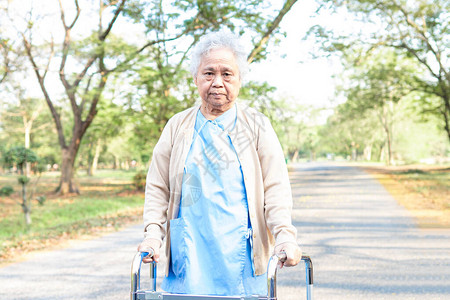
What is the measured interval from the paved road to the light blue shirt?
3026 millimetres

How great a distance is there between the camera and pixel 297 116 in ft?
209

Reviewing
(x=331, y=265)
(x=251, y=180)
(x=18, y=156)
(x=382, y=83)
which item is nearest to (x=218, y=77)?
(x=251, y=180)

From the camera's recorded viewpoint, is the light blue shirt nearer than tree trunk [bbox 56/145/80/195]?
Yes

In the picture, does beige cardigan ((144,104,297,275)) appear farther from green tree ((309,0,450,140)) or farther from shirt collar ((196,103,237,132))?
green tree ((309,0,450,140))

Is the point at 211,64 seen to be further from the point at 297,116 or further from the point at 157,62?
the point at 297,116

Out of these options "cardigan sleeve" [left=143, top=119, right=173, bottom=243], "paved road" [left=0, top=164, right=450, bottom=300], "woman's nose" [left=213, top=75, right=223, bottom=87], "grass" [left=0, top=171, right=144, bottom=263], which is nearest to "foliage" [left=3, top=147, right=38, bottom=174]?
"grass" [left=0, top=171, right=144, bottom=263]

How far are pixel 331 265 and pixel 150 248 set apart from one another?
476 cm

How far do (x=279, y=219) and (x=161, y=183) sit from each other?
1.86 feet

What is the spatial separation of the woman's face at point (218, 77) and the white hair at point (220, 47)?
0.02 meters

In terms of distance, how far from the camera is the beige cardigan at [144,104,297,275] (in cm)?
204

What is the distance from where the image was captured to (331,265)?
20.7ft

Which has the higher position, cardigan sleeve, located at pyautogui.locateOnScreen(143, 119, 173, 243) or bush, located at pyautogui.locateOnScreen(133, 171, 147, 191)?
cardigan sleeve, located at pyautogui.locateOnScreen(143, 119, 173, 243)

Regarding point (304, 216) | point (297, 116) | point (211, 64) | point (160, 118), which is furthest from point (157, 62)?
point (297, 116)

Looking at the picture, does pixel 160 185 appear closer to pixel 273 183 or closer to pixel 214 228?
pixel 214 228
